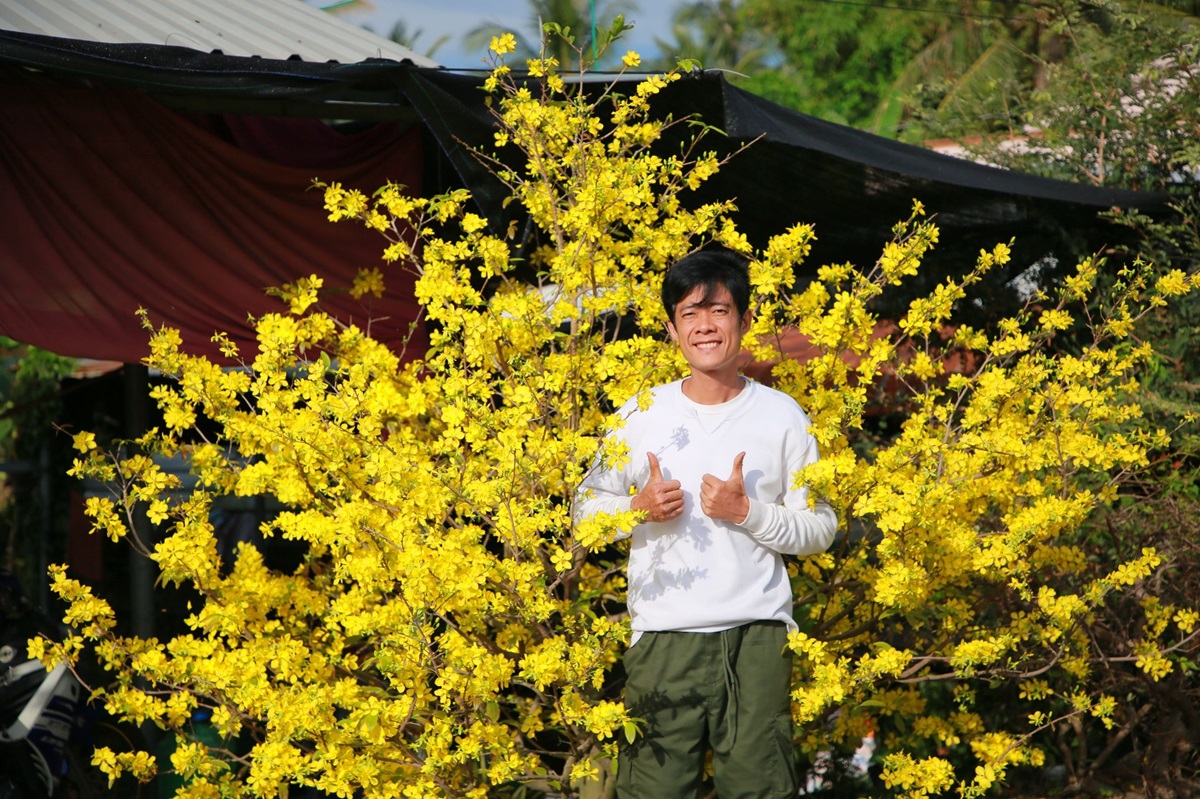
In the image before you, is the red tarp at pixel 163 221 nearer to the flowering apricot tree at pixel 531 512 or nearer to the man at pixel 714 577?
the flowering apricot tree at pixel 531 512

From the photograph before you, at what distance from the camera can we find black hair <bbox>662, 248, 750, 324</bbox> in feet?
9.08

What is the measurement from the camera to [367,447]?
3002 mm

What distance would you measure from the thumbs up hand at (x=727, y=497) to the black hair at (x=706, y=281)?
1.35 feet

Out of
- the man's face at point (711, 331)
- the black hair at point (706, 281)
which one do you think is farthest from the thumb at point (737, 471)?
the black hair at point (706, 281)

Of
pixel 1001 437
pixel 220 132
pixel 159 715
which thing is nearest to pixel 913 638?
pixel 1001 437

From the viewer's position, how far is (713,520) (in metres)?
2.66

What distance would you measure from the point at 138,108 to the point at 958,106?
388cm

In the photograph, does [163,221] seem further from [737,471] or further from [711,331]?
[737,471]

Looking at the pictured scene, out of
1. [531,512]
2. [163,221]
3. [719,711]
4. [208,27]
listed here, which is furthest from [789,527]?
[208,27]

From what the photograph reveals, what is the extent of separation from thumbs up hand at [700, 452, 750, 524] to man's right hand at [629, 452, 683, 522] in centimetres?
5

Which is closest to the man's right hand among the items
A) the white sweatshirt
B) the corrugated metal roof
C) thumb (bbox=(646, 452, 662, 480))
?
thumb (bbox=(646, 452, 662, 480))

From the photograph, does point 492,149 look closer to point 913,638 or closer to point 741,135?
point 741,135

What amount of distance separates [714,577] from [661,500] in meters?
0.24

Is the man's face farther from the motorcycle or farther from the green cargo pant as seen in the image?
the motorcycle
